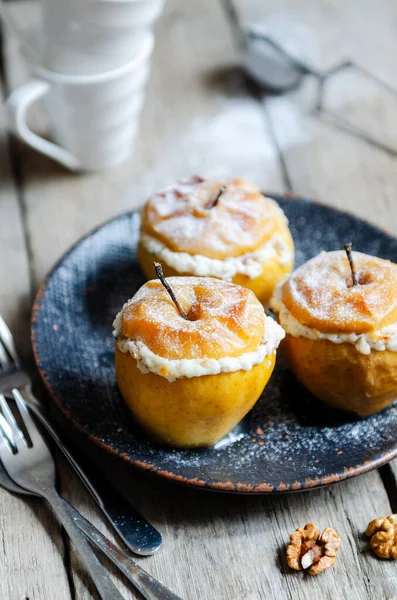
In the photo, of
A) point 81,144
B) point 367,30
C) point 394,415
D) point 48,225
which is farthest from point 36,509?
point 367,30

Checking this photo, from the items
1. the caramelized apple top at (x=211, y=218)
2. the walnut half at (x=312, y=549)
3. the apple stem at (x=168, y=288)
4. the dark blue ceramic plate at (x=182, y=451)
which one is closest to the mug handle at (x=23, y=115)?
the dark blue ceramic plate at (x=182, y=451)

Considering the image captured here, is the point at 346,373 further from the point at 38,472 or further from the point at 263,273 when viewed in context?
the point at 38,472

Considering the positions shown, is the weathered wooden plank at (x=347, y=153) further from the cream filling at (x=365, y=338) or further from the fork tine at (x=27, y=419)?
the fork tine at (x=27, y=419)

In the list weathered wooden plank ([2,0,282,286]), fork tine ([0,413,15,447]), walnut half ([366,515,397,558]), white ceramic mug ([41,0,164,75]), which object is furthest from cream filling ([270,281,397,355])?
white ceramic mug ([41,0,164,75])

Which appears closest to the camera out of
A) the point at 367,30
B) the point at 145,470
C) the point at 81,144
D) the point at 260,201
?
the point at 145,470

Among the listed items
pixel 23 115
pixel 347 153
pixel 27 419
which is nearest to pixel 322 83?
pixel 347 153

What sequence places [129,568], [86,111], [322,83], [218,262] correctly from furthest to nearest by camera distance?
[322,83]
[86,111]
[218,262]
[129,568]

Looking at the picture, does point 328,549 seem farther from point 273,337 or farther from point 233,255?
point 233,255
